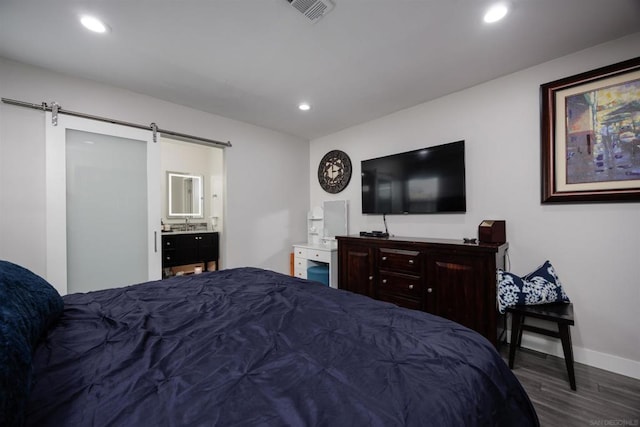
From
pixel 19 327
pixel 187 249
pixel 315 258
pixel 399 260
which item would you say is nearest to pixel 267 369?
pixel 19 327

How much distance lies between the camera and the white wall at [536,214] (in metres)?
1.94

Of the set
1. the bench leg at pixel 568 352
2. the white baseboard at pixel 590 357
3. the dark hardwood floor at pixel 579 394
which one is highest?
the bench leg at pixel 568 352

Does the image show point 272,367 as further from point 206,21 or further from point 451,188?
point 451,188

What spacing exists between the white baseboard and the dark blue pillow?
10.4 feet

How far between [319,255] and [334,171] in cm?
136

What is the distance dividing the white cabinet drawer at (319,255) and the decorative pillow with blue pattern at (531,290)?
195cm

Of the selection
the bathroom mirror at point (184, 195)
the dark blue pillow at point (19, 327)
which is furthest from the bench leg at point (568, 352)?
the bathroom mirror at point (184, 195)

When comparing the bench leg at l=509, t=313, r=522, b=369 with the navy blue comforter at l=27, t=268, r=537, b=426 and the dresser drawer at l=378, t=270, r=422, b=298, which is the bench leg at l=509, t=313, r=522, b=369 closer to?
the dresser drawer at l=378, t=270, r=422, b=298

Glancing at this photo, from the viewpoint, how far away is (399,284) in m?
2.64

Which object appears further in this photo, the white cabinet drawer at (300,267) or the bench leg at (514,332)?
the white cabinet drawer at (300,267)

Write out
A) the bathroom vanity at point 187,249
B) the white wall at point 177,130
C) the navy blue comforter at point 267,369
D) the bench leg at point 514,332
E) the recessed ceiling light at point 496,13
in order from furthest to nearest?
the bathroom vanity at point 187,249 → the white wall at point 177,130 → the bench leg at point 514,332 → the recessed ceiling light at point 496,13 → the navy blue comforter at point 267,369

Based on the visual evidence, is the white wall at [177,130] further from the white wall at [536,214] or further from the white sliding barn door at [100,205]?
the white wall at [536,214]

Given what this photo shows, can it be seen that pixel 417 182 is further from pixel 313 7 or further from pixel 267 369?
pixel 267 369

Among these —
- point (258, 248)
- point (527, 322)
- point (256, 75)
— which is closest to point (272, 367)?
point (256, 75)
